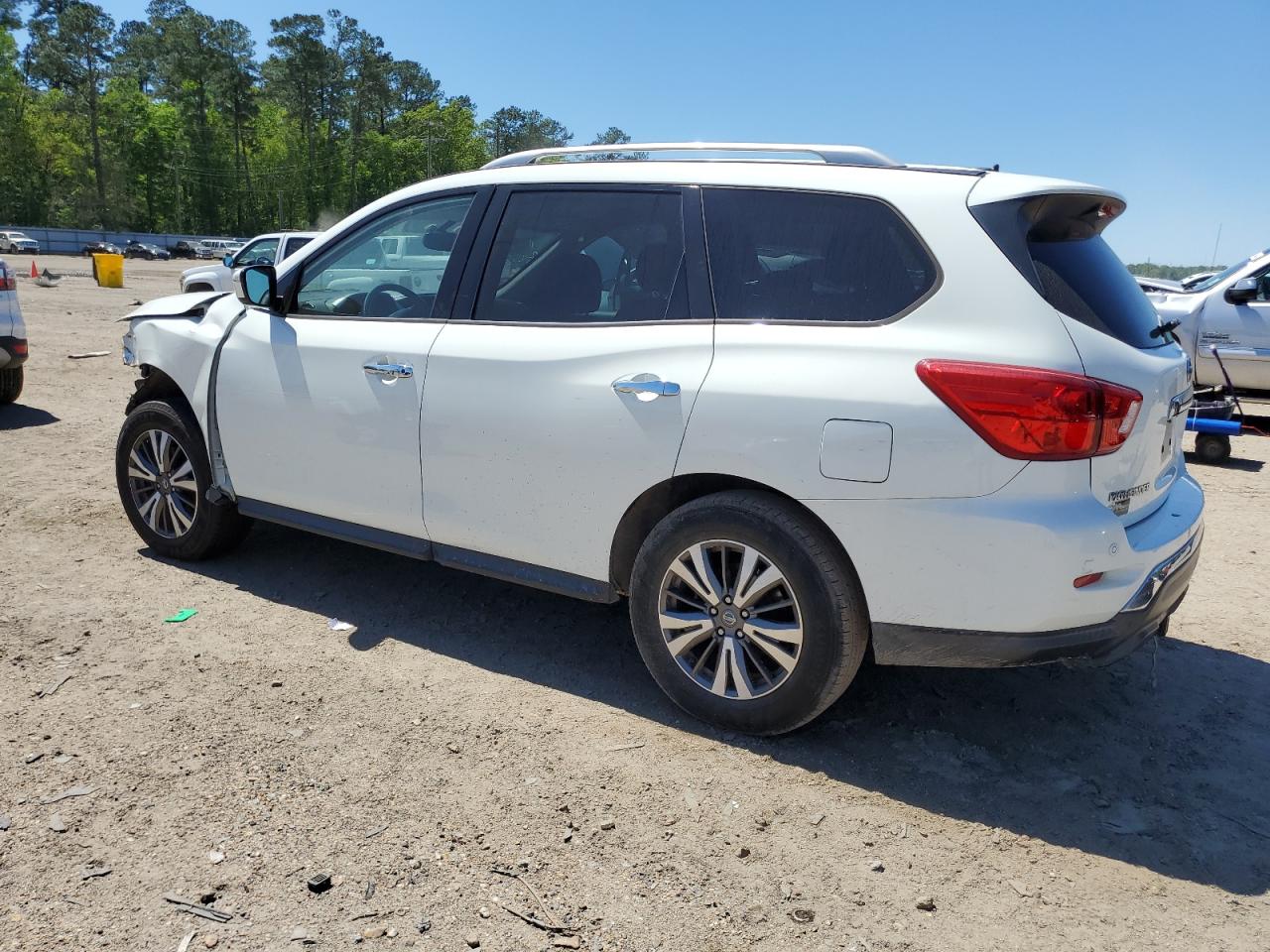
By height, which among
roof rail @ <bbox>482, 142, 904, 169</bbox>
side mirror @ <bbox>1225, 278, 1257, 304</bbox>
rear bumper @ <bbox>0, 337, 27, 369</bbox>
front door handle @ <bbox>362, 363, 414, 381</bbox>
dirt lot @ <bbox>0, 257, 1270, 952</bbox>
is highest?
roof rail @ <bbox>482, 142, 904, 169</bbox>

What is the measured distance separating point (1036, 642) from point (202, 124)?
10971cm

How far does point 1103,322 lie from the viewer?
124 inches

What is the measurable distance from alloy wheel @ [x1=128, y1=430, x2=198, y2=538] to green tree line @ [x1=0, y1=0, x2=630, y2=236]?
90.2m

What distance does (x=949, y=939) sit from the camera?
256 centimetres

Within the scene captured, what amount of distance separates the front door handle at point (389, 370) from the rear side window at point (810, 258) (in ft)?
4.42

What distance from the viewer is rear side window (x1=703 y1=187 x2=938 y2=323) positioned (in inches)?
126

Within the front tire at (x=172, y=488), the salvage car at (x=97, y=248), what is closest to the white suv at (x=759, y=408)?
the front tire at (x=172, y=488)

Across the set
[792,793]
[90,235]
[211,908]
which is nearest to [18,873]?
[211,908]

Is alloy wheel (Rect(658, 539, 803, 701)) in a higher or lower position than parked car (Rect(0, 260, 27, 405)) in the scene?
lower

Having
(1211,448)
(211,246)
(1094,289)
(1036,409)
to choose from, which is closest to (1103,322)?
(1094,289)

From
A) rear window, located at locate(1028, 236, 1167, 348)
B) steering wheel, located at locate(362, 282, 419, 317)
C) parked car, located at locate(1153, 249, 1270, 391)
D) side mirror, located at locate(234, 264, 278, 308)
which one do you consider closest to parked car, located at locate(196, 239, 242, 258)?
parked car, located at locate(1153, 249, 1270, 391)

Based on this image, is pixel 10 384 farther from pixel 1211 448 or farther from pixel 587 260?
pixel 1211 448

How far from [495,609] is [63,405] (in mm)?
7018

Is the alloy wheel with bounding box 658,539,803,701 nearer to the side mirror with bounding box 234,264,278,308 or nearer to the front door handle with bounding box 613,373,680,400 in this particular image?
the front door handle with bounding box 613,373,680,400
